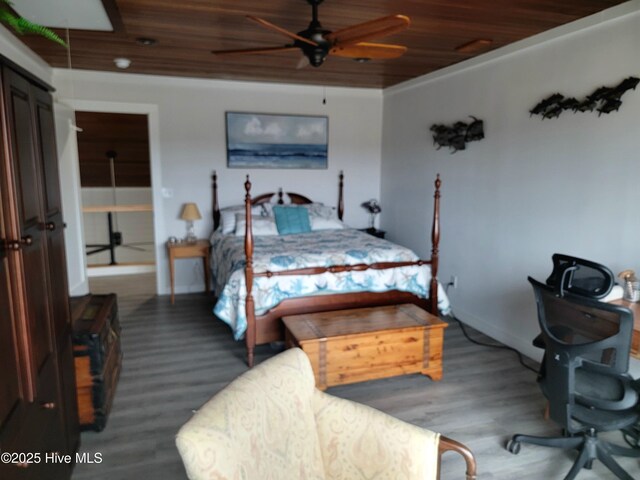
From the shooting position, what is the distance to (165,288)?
5.27 metres

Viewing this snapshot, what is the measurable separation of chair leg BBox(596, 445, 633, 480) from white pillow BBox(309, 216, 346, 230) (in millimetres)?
3356

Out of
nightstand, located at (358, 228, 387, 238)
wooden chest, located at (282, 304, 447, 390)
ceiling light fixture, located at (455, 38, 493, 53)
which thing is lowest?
wooden chest, located at (282, 304, 447, 390)

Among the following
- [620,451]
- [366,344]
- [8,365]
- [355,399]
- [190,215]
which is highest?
[190,215]

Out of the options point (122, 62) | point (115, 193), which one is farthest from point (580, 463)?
point (115, 193)

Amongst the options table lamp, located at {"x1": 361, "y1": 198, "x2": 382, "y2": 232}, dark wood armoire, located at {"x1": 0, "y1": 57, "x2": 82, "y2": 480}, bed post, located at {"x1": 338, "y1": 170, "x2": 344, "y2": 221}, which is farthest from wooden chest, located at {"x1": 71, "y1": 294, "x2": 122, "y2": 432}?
table lamp, located at {"x1": 361, "y1": 198, "x2": 382, "y2": 232}

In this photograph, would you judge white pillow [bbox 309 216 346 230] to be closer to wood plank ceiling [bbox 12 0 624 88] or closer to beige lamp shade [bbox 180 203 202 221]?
beige lamp shade [bbox 180 203 202 221]

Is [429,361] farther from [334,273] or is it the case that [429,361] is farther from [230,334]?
[230,334]

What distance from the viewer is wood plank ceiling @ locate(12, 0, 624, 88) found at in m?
2.71

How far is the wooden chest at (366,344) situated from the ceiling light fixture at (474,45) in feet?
7.10

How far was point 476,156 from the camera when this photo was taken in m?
4.07

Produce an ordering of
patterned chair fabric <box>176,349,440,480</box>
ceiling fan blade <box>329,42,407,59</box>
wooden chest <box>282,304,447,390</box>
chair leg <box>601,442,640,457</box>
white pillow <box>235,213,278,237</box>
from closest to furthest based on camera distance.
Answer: patterned chair fabric <box>176,349,440,480</box> → chair leg <box>601,442,640,457</box> → ceiling fan blade <box>329,42,407,59</box> → wooden chest <box>282,304,447,390</box> → white pillow <box>235,213,278,237</box>

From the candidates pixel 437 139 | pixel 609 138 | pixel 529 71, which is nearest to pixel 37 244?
pixel 609 138

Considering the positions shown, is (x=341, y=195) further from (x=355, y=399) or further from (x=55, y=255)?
(x=55, y=255)

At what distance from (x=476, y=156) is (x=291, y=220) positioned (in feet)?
6.57
